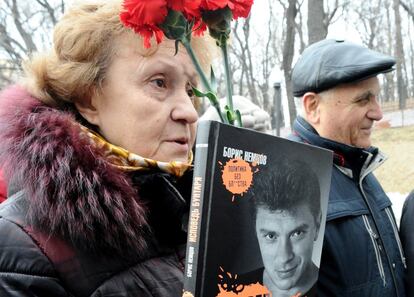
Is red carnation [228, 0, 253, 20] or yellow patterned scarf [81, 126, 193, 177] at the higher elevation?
red carnation [228, 0, 253, 20]

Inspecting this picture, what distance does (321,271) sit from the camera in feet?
6.60

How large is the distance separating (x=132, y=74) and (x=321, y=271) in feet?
3.82

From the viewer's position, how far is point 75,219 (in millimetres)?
1213

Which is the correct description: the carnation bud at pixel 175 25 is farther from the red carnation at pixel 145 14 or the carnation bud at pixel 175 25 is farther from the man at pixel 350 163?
the man at pixel 350 163

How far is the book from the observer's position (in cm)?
92

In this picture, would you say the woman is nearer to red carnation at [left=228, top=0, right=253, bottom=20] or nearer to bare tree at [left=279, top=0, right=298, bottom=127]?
red carnation at [left=228, top=0, right=253, bottom=20]

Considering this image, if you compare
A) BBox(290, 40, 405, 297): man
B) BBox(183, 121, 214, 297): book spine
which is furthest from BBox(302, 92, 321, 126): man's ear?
BBox(183, 121, 214, 297): book spine

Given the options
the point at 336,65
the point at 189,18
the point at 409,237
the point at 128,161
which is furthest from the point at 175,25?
the point at 409,237

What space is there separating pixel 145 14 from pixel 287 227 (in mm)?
545

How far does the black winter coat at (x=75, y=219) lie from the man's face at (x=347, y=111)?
1.14 metres

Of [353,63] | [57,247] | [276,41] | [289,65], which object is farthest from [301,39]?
[57,247]

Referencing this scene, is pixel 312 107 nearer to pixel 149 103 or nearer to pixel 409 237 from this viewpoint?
pixel 409 237

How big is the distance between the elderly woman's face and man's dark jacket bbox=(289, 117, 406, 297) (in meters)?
0.95

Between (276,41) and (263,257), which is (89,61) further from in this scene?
(276,41)
